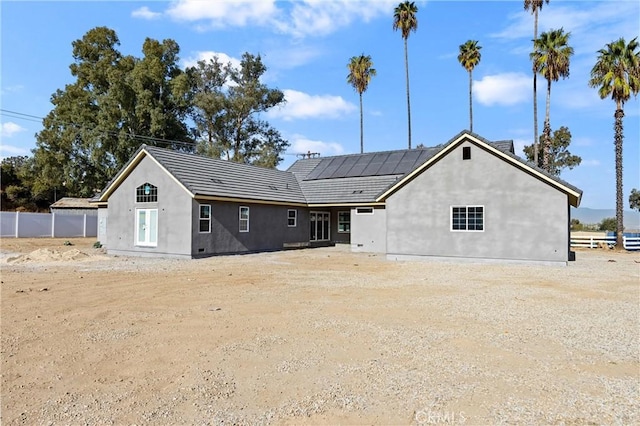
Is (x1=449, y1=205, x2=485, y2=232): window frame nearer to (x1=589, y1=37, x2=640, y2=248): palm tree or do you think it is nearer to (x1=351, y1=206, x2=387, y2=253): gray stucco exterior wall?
(x1=351, y1=206, x2=387, y2=253): gray stucco exterior wall

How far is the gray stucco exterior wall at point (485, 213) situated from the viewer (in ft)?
56.1

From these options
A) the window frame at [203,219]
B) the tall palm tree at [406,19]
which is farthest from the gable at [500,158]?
the tall palm tree at [406,19]

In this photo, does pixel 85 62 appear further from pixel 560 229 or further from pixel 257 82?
pixel 560 229

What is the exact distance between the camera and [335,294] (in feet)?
34.0

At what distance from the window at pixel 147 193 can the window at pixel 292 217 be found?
7.99m

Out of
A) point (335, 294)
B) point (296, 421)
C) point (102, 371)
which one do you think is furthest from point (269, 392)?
point (335, 294)

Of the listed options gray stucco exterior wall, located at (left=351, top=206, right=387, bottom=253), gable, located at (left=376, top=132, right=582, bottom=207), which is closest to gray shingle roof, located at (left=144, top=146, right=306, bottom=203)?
gray stucco exterior wall, located at (left=351, top=206, right=387, bottom=253)

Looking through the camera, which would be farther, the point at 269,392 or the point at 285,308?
the point at 285,308

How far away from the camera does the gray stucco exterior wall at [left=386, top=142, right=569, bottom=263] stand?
17.1 metres

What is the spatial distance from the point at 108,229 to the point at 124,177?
2982 millimetres

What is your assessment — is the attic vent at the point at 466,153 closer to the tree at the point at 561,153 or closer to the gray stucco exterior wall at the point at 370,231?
the gray stucco exterior wall at the point at 370,231

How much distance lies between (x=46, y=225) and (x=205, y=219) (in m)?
21.6

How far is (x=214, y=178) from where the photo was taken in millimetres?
21750

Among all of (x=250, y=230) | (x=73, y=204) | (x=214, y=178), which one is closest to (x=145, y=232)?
(x=214, y=178)
